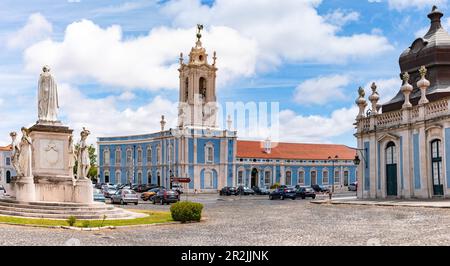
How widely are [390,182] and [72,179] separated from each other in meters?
→ 21.0

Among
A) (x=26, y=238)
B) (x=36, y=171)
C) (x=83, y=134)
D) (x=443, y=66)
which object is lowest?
(x=26, y=238)

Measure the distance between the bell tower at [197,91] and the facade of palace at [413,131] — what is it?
1280 inches

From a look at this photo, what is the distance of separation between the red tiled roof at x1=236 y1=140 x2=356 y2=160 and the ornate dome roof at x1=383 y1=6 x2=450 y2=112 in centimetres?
3479

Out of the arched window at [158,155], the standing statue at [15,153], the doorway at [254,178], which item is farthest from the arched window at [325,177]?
the standing statue at [15,153]

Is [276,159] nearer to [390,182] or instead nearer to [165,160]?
[165,160]

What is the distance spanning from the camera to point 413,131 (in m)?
33.1

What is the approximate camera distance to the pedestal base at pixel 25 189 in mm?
20753

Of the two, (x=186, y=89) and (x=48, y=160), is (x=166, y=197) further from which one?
(x=186, y=89)

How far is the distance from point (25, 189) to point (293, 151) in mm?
59364

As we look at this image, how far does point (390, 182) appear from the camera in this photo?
35.3m

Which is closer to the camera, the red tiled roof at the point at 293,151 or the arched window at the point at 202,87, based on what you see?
the arched window at the point at 202,87

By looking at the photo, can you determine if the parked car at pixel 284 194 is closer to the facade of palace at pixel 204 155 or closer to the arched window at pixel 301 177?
the facade of palace at pixel 204 155

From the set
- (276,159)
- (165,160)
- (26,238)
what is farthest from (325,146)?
(26,238)
